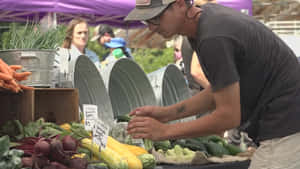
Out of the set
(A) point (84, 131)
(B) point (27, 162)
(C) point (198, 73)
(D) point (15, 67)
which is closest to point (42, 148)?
(B) point (27, 162)

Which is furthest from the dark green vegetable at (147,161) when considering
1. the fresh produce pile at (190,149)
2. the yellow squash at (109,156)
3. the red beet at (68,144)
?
the red beet at (68,144)

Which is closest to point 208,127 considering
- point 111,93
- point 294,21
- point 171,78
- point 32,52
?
point 32,52

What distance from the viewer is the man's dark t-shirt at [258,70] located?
227cm

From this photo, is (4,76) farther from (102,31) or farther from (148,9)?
(102,31)

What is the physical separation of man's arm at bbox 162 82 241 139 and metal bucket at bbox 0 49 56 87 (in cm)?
97

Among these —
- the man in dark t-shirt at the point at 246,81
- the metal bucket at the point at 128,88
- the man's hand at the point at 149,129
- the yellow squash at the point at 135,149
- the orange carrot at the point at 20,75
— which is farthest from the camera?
the metal bucket at the point at 128,88

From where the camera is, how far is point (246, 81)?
239 cm

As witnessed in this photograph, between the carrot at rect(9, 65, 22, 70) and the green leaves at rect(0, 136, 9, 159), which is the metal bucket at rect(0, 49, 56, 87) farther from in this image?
the green leaves at rect(0, 136, 9, 159)

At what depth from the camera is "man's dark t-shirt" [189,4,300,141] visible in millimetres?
2266

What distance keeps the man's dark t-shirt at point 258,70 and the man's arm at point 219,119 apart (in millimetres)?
56

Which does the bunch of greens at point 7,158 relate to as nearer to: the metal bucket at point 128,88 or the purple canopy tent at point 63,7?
the metal bucket at point 128,88

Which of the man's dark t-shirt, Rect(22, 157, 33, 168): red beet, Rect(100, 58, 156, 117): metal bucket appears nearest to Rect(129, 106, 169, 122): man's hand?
the man's dark t-shirt

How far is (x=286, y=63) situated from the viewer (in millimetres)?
2430

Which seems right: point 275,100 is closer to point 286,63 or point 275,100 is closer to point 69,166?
point 286,63
